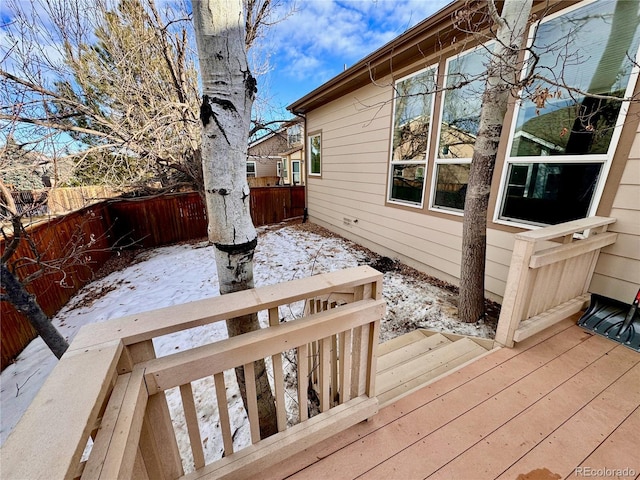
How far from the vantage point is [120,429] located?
68cm

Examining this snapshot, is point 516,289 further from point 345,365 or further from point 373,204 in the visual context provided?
point 373,204

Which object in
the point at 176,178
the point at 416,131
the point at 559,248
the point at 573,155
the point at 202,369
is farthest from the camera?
the point at 176,178

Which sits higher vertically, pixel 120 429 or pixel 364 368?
pixel 120 429

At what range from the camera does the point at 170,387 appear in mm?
880

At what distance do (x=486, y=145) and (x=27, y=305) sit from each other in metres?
4.06

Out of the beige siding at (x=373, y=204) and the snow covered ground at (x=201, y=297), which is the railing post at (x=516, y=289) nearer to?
the snow covered ground at (x=201, y=297)

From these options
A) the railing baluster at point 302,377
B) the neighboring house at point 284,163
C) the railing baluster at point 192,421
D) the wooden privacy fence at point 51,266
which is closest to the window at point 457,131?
the railing baluster at point 302,377

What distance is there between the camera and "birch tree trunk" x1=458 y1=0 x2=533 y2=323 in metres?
2.17

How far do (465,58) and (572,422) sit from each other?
3965 millimetres

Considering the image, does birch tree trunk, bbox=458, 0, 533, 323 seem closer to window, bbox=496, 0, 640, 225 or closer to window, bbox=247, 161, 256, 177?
window, bbox=496, 0, 640, 225

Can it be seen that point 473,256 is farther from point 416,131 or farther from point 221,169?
point 221,169

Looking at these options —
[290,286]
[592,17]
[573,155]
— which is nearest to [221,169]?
[290,286]

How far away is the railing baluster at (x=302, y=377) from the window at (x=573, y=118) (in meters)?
2.49

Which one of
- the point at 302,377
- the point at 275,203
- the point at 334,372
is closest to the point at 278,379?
the point at 302,377
